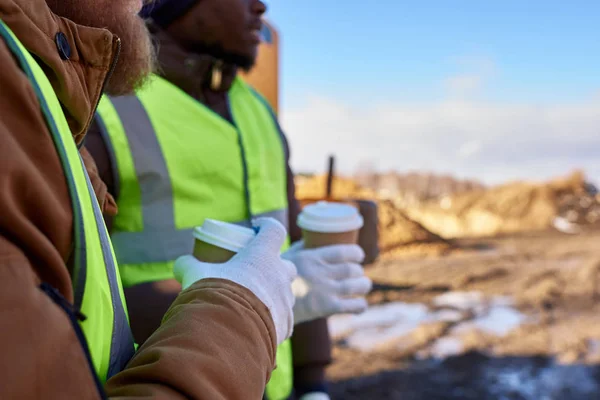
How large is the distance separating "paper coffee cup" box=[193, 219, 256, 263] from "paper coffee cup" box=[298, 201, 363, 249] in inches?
19.8

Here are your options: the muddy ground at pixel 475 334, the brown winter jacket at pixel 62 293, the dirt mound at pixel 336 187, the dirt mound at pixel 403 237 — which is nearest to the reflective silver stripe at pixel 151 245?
the brown winter jacket at pixel 62 293

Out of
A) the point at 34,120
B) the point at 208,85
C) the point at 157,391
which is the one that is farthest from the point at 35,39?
the point at 208,85

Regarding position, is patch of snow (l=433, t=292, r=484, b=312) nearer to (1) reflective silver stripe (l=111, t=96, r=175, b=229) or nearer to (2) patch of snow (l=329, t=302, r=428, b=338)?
(2) patch of snow (l=329, t=302, r=428, b=338)

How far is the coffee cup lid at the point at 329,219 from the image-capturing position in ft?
5.24

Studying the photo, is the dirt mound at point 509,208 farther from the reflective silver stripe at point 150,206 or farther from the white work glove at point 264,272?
the white work glove at point 264,272

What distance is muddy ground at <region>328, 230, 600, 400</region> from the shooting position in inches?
176

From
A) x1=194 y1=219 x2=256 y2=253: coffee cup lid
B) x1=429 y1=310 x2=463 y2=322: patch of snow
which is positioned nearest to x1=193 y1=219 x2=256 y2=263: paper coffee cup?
x1=194 y1=219 x2=256 y2=253: coffee cup lid

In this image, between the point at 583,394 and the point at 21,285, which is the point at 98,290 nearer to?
the point at 21,285

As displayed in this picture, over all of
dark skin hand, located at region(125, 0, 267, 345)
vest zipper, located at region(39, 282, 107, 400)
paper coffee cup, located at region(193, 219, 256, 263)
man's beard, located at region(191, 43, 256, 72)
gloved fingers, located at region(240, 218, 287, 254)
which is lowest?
paper coffee cup, located at region(193, 219, 256, 263)

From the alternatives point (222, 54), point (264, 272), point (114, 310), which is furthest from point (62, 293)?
point (222, 54)

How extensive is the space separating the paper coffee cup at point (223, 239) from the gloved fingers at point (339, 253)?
551 millimetres

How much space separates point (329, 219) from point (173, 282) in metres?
0.44

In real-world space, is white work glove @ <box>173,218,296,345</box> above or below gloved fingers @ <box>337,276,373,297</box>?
above

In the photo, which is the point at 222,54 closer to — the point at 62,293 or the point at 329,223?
the point at 329,223
